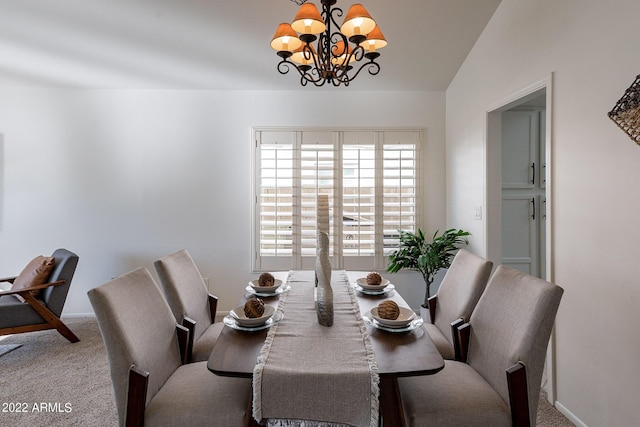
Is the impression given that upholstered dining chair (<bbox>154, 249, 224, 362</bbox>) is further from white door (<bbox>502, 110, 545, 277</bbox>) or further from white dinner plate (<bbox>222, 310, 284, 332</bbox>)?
white door (<bbox>502, 110, 545, 277</bbox>)

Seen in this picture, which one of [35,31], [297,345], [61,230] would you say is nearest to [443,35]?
[297,345]

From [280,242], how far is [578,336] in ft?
8.37

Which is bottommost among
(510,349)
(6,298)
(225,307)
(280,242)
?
(225,307)

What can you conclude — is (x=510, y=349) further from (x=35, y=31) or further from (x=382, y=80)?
(x=35, y=31)

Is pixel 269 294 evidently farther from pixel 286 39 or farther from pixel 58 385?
pixel 58 385

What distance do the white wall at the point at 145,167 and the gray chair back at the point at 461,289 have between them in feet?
6.09

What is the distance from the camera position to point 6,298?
291cm

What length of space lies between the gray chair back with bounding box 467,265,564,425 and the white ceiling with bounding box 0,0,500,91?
219 cm

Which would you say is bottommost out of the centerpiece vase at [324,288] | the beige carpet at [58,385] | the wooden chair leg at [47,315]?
the beige carpet at [58,385]

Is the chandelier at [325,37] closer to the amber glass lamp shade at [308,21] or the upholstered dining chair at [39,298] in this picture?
the amber glass lamp shade at [308,21]

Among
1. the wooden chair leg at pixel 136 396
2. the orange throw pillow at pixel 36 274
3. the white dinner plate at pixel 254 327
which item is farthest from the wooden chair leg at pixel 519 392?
the orange throw pillow at pixel 36 274

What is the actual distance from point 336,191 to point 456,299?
190cm

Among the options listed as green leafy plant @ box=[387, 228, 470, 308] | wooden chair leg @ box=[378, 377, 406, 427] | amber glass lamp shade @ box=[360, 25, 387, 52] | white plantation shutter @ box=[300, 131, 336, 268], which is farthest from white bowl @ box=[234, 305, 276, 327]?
white plantation shutter @ box=[300, 131, 336, 268]

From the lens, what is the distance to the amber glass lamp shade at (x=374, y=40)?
5.51ft
